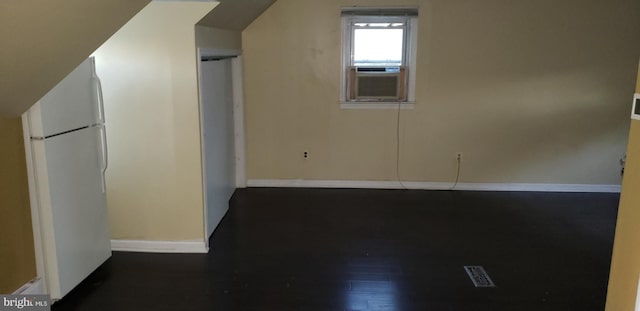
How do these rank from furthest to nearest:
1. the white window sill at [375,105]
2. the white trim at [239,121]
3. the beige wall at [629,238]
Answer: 1. the white window sill at [375,105]
2. the white trim at [239,121]
3. the beige wall at [629,238]

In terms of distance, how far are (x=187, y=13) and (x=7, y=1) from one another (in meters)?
1.75

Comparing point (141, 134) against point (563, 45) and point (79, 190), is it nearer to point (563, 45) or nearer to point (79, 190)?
point (79, 190)

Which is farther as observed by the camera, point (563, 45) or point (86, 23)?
point (563, 45)

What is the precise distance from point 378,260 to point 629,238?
1827 millimetres

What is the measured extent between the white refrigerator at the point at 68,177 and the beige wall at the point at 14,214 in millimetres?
41

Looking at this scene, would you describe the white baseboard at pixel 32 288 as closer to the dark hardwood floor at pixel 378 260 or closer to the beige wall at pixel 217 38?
the dark hardwood floor at pixel 378 260

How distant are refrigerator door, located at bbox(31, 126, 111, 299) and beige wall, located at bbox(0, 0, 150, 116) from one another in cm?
37

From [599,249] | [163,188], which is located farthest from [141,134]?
[599,249]

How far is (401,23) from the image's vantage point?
5.21m

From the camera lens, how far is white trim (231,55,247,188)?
5.21 meters

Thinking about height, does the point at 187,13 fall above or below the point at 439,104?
above

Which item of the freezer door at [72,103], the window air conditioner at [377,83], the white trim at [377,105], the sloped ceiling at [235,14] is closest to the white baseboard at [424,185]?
the white trim at [377,105]

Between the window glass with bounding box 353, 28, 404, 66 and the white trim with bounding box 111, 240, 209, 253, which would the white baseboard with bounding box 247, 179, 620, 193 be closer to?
the window glass with bounding box 353, 28, 404, 66

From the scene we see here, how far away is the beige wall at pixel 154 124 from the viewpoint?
11.2ft
